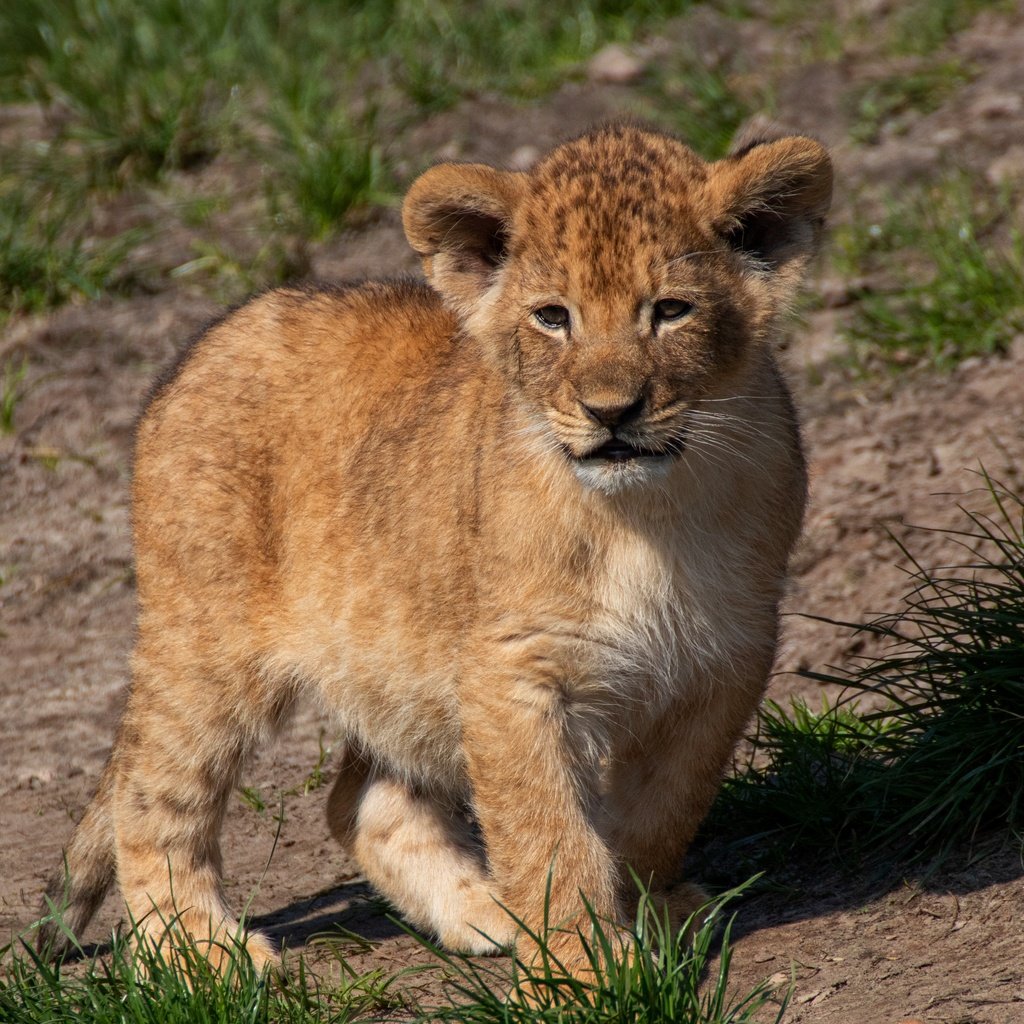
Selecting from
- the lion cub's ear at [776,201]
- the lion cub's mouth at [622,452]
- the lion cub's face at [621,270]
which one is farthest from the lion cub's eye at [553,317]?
the lion cub's ear at [776,201]

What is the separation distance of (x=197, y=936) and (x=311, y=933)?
453 mm

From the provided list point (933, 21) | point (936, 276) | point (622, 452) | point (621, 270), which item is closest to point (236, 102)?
point (933, 21)

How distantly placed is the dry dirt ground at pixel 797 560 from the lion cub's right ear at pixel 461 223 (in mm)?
2202

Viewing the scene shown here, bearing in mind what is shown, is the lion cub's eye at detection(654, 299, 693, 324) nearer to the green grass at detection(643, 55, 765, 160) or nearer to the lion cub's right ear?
the lion cub's right ear

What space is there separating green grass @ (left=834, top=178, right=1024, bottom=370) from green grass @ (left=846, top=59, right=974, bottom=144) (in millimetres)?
1155

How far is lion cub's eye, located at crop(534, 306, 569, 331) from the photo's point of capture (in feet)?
14.9

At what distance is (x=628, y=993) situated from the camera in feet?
13.6

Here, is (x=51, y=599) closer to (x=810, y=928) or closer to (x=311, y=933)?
(x=311, y=933)

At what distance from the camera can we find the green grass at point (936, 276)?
8.23 m

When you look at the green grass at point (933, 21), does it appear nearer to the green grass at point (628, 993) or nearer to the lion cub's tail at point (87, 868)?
the lion cub's tail at point (87, 868)

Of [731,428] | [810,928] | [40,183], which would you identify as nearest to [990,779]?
[810,928]

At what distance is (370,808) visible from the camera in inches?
233

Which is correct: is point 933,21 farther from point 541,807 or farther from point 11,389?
point 541,807

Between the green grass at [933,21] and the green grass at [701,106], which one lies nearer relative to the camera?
the green grass at [701,106]
